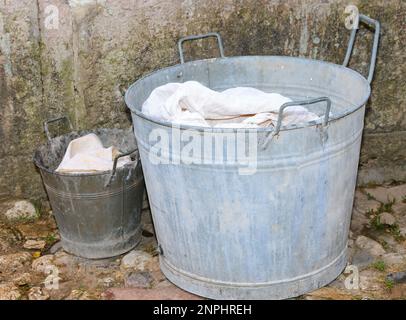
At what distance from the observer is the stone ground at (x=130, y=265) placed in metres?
3.31

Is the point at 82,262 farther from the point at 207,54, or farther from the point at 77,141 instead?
the point at 207,54

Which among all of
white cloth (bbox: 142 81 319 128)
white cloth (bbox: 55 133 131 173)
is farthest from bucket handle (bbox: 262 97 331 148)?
white cloth (bbox: 55 133 131 173)

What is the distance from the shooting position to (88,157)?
3457 mm

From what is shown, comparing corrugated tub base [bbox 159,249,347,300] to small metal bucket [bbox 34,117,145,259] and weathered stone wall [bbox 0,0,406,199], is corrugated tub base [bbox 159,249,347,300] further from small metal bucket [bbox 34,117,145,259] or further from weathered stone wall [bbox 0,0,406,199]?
weathered stone wall [bbox 0,0,406,199]

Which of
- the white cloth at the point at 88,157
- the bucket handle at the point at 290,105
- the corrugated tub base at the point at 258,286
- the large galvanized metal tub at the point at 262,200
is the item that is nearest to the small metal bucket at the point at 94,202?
the white cloth at the point at 88,157

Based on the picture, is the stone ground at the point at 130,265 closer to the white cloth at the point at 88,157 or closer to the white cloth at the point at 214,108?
the white cloth at the point at 88,157

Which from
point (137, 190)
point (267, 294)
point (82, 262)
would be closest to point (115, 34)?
point (137, 190)

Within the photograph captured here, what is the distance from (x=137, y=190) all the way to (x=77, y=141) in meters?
0.39

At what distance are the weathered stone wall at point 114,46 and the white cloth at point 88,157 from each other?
10.7 inches

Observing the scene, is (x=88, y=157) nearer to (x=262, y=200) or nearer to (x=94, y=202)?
(x=94, y=202)

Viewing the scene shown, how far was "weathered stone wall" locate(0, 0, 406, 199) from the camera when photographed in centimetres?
361

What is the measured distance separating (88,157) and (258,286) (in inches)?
40.6

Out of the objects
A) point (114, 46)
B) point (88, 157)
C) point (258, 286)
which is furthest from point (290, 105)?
point (114, 46)

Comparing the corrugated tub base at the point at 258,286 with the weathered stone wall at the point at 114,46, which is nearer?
the corrugated tub base at the point at 258,286
